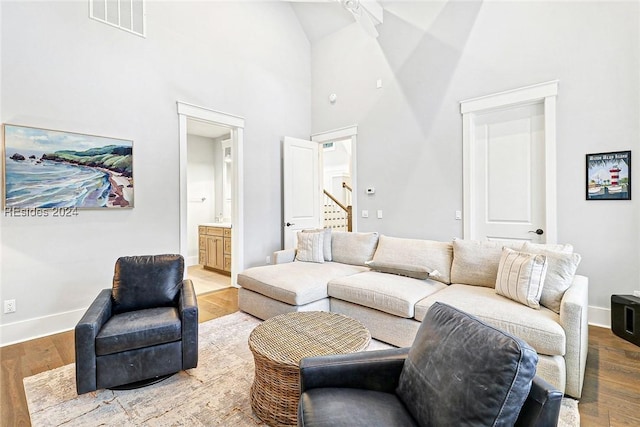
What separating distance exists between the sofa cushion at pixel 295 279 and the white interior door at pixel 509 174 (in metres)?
1.75

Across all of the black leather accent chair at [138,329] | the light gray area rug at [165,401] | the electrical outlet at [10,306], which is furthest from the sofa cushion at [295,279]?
the electrical outlet at [10,306]

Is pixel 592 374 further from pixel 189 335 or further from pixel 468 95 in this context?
pixel 468 95

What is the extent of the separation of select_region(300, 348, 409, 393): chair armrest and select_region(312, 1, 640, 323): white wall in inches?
118

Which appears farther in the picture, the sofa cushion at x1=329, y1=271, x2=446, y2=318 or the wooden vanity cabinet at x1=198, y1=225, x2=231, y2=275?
the wooden vanity cabinet at x1=198, y1=225, x2=231, y2=275

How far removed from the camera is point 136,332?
77.1 inches

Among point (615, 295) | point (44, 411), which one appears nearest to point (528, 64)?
point (615, 295)

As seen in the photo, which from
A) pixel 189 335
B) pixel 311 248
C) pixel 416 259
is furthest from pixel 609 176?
pixel 189 335

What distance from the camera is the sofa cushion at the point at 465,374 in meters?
0.91

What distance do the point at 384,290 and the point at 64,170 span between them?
334 cm

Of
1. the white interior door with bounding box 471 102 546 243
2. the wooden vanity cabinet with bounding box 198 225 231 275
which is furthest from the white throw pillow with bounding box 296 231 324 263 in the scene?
the white interior door with bounding box 471 102 546 243

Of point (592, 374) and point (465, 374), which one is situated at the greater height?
point (465, 374)

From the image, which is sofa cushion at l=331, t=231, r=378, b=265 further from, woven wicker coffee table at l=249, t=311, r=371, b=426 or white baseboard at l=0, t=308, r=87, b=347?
white baseboard at l=0, t=308, r=87, b=347

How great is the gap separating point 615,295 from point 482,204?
150 cm

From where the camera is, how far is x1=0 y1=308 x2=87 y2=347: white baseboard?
2.74 meters
